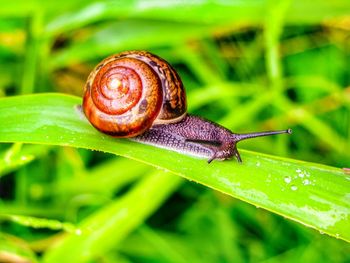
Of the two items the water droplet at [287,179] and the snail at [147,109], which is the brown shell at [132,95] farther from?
the water droplet at [287,179]

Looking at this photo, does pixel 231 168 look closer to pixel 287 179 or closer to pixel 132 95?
→ pixel 287 179

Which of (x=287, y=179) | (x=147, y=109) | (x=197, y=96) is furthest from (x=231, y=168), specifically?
(x=197, y=96)

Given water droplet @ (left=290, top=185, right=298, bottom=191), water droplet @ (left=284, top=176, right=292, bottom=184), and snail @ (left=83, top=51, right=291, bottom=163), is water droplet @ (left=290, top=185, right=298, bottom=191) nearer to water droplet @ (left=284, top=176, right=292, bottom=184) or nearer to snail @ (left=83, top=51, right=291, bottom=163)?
water droplet @ (left=284, top=176, right=292, bottom=184)

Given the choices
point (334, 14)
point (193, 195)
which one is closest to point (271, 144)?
point (193, 195)

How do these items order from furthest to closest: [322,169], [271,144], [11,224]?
[271,144] → [11,224] → [322,169]

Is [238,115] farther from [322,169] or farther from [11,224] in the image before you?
[11,224]
